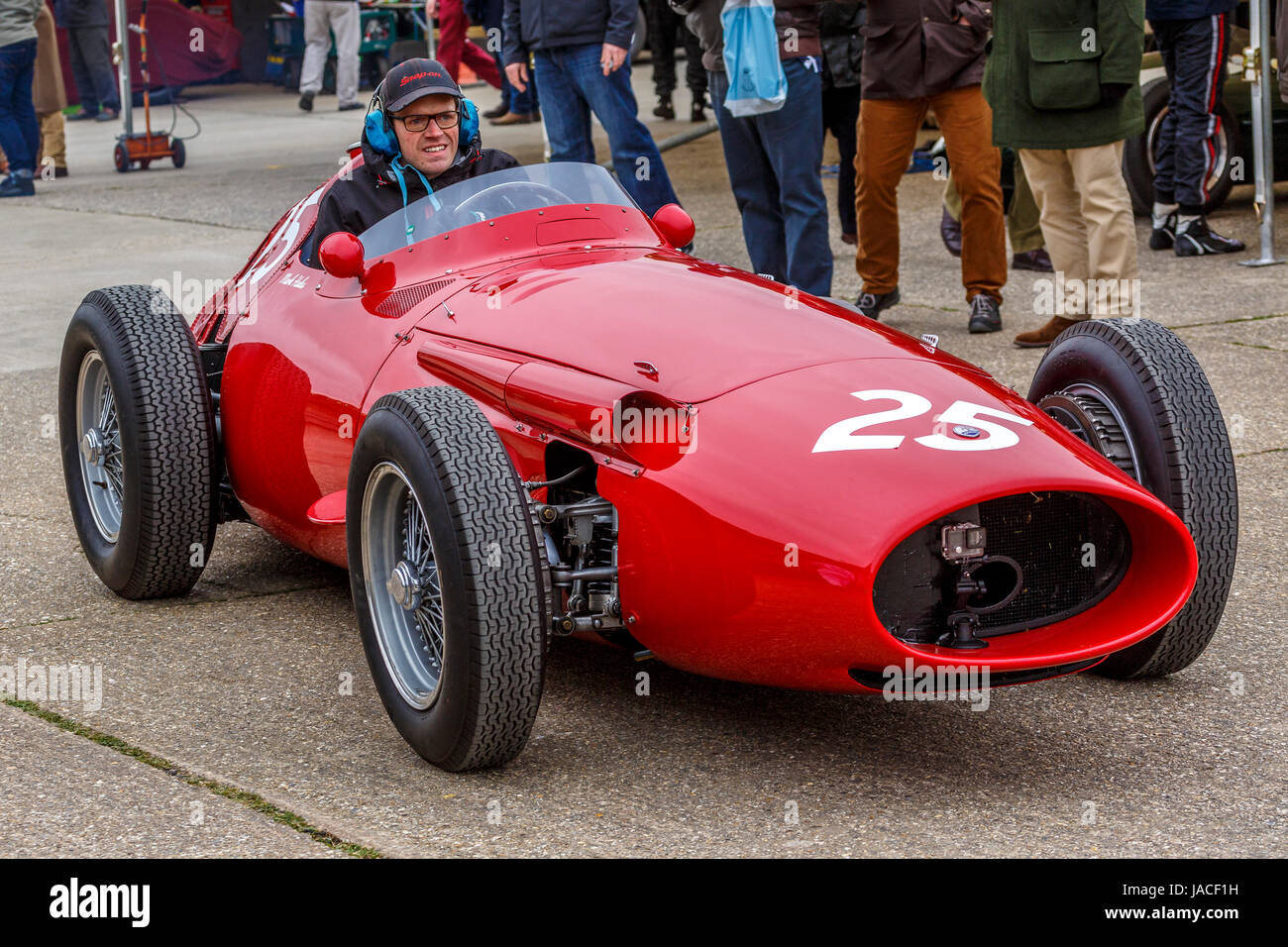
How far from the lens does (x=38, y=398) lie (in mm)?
7707

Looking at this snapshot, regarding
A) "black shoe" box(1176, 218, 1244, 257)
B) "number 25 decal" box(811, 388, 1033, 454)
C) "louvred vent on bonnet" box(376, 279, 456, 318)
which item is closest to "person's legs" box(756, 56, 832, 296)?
"black shoe" box(1176, 218, 1244, 257)

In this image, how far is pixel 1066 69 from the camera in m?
7.26

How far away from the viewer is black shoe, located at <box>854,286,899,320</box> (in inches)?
321

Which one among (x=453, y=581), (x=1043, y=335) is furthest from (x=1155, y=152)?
(x=453, y=581)

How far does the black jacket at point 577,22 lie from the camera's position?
896 cm

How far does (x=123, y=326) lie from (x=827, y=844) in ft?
9.19

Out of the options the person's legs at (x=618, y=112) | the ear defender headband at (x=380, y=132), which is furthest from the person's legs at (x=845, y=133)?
the ear defender headband at (x=380, y=132)

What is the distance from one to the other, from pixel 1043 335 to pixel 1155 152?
321 centimetres

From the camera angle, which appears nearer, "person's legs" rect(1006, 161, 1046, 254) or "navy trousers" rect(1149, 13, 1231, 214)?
"navy trousers" rect(1149, 13, 1231, 214)

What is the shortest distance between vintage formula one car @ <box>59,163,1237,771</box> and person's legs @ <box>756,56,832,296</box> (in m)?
3.03

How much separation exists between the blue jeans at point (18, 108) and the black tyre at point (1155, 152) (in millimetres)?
8302

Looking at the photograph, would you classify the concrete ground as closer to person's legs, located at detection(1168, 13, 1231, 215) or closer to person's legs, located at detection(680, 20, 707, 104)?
person's legs, located at detection(1168, 13, 1231, 215)

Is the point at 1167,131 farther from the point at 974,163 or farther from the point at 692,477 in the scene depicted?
the point at 692,477
